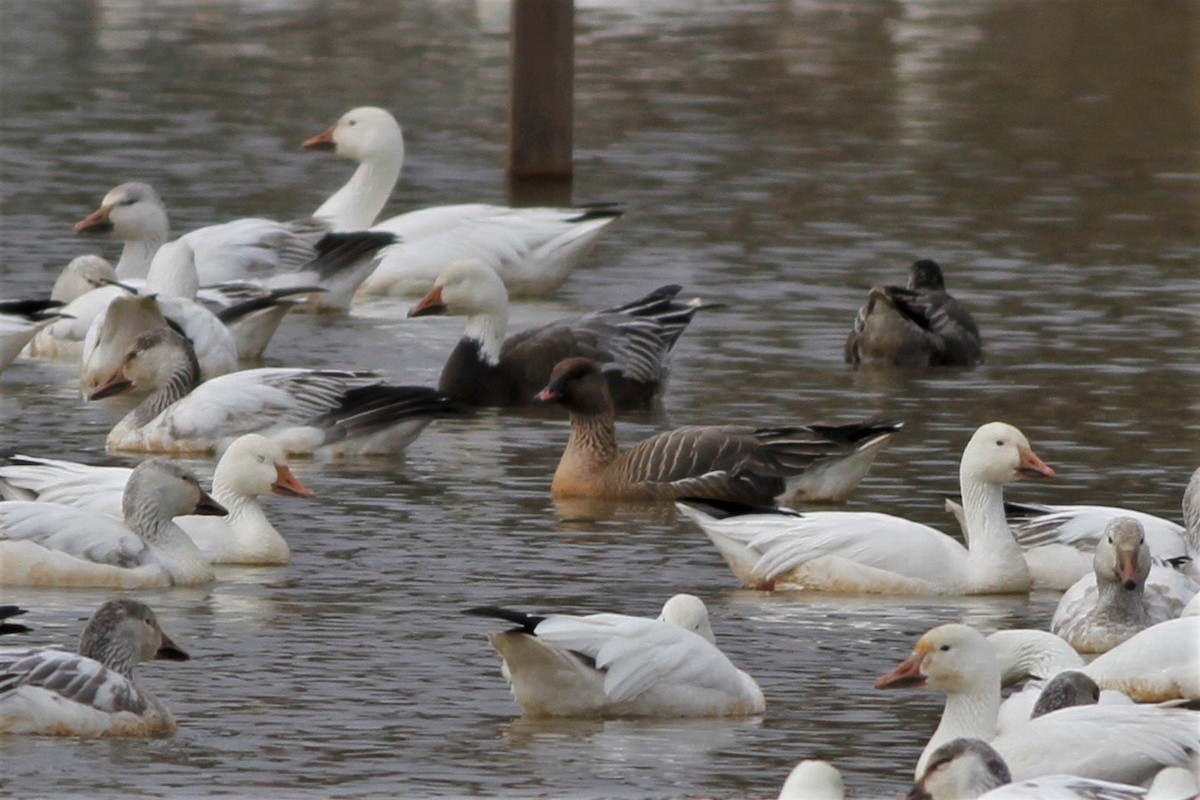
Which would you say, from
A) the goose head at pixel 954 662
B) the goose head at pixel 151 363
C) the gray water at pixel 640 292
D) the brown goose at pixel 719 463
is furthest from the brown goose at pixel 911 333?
the goose head at pixel 954 662

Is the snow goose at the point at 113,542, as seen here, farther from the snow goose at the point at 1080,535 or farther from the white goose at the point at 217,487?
the snow goose at the point at 1080,535

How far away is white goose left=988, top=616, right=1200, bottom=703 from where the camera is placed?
9.55 m

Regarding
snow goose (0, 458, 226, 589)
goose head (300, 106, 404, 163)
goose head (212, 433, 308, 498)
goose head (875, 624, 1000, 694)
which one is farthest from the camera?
goose head (300, 106, 404, 163)

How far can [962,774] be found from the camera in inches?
297

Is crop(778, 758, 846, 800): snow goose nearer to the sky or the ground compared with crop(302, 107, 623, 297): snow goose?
nearer to the sky

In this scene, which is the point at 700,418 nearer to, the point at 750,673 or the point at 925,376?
the point at 925,376

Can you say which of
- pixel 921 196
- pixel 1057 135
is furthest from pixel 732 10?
pixel 921 196

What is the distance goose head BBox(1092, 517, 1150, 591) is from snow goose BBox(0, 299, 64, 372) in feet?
23.3

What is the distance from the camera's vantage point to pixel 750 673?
33.3 feet

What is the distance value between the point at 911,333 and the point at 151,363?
4436mm

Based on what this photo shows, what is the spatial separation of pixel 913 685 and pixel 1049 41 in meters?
27.9

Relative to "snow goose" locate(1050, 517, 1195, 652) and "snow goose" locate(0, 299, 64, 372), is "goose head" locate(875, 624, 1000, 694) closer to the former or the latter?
"snow goose" locate(1050, 517, 1195, 652)

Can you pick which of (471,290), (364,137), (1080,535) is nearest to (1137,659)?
(1080,535)

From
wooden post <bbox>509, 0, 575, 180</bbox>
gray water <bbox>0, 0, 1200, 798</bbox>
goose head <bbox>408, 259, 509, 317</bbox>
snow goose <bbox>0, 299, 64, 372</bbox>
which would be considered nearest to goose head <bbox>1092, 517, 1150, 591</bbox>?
gray water <bbox>0, 0, 1200, 798</bbox>
